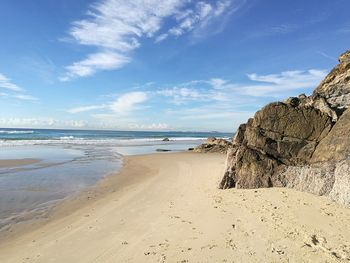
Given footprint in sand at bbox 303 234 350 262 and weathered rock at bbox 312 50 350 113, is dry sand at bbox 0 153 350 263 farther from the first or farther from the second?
weathered rock at bbox 312 50 350 113

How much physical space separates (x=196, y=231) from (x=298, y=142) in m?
4.44

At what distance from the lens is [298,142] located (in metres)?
8.37

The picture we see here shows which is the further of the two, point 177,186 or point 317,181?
point 177,186

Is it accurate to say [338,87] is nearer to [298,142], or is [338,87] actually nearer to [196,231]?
[298,142]

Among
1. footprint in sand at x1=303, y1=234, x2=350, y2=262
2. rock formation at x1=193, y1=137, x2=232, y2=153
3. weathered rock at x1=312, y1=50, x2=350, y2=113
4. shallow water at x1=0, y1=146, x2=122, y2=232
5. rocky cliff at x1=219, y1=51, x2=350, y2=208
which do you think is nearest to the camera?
footprint in sand at x1=303, y1=234, x2=350, y2=262

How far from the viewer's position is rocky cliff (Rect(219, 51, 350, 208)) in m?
7.21

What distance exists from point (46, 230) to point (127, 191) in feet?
11.8

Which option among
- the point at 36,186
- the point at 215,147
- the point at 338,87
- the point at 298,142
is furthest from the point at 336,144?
the point at 215,147

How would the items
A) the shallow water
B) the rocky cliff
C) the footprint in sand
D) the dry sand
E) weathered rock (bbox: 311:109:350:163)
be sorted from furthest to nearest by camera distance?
the shallow water < the rocky cliff < weathered rock (bbox: 311:109:350:163) < the dry sand < the footprint in sand

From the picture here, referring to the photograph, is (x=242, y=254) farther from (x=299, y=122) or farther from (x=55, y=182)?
(x=55, y=182)

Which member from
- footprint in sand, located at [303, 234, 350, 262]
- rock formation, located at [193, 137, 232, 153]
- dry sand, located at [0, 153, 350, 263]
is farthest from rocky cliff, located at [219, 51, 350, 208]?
rock formation, located at [193, 137, 232, 153]

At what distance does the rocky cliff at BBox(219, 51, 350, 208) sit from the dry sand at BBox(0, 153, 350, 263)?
0.49 meters

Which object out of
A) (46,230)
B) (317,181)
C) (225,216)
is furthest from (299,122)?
(46,230)

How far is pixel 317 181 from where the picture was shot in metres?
7.03
